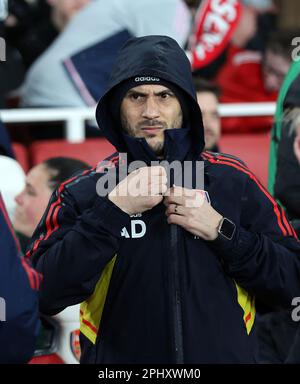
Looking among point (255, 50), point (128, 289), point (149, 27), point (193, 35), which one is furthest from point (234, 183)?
point (255, 50)

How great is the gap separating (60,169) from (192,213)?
175cm

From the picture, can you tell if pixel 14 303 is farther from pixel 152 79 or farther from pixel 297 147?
pixel 297 147

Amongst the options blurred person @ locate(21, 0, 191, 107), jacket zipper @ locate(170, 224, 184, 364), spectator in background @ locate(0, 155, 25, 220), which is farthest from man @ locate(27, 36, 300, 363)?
blurred person @ locate(21, 0, 191, 107)

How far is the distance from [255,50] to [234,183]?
5.31 metres

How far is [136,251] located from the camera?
3.79 meters

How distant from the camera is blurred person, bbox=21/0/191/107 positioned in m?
7.11

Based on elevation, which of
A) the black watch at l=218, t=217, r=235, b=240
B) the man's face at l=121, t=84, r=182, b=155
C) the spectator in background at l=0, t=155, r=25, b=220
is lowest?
the spectator in background at l=0, t=155, r=25, b=220

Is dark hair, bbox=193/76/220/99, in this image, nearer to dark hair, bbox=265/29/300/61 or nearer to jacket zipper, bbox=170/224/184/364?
dark hair, bbox=265/29/300/61

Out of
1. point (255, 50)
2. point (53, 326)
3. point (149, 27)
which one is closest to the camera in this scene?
point (53, 326)

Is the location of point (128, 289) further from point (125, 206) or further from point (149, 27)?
point (149, 27)

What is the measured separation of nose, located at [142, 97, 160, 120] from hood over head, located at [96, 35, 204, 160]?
0.07 metres

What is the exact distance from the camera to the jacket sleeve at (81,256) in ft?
12.0

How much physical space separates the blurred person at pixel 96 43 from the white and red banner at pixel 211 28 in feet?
0.69

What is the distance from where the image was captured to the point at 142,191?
3678mm
